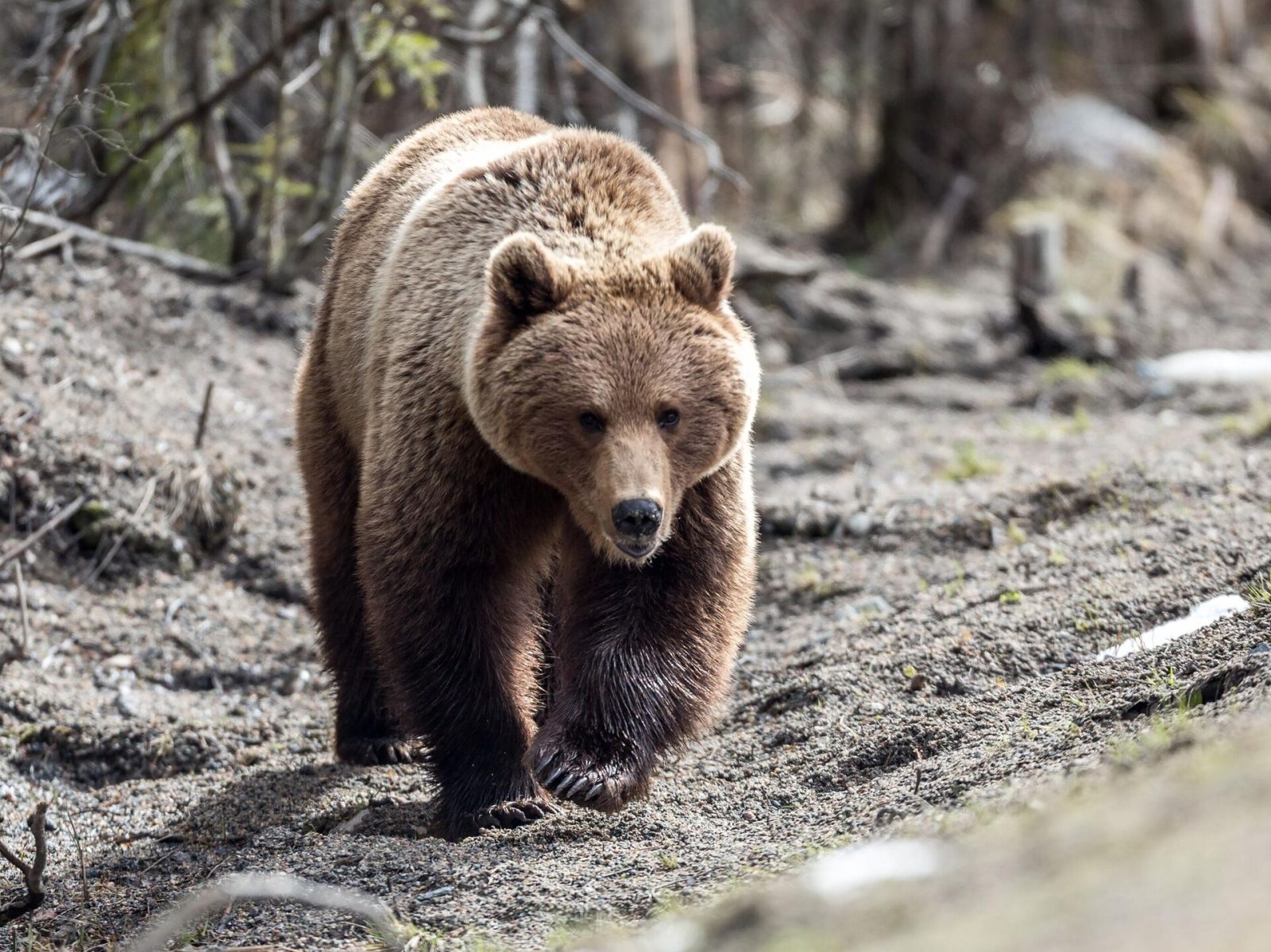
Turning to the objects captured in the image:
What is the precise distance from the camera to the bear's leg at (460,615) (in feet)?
14.9

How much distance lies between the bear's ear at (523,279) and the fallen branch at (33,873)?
1.83m

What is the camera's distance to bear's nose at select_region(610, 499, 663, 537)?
3990mm

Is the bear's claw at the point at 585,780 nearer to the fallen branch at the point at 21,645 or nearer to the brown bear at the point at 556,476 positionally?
the brown bear at the point at 556,476

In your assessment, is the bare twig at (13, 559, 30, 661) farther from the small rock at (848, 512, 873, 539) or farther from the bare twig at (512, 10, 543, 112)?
the bare twig at (512, 10, 543, 112)

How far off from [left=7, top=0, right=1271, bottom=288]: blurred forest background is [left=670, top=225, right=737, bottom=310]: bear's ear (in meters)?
2.31

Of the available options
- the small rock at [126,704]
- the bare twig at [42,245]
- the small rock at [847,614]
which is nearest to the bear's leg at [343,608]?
the small rock at [126,704]

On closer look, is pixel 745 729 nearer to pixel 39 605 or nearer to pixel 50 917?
pixel 50 917

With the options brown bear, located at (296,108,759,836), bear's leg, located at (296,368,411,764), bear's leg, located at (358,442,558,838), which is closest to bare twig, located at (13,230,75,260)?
bear's leg, located at (296,368,411,764)

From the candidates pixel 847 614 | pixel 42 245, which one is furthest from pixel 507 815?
pixel 42 245

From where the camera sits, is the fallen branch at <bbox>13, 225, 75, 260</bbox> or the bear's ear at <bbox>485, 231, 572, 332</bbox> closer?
the bear's ear at <bbox>485, 231, 572, 332</bbox>

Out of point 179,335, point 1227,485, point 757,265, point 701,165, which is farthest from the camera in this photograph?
point 701,165

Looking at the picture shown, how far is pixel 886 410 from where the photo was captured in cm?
994

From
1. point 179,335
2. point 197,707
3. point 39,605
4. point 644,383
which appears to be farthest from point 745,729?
point 179,335

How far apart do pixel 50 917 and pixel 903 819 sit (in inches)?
95.2
